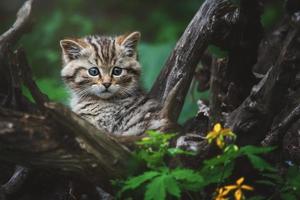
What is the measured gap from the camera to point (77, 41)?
7.39m

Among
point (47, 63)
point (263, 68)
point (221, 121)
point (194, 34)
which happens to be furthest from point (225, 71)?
point (47, 63)

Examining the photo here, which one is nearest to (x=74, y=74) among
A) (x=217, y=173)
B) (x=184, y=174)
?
(x=217, y=173)

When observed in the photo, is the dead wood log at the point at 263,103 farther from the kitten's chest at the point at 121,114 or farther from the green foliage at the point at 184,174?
the kitten's chest at the point at 121,114

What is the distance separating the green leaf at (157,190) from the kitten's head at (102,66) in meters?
2.56

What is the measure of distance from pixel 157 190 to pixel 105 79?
8.71ft

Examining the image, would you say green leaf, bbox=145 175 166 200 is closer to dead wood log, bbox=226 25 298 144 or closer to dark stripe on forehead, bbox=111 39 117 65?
dead wood log, bbox=226 25 298 144

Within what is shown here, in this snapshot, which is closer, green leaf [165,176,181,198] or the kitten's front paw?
green leaf [165,176,181,198]

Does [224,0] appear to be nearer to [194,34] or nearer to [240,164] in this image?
[194,34]

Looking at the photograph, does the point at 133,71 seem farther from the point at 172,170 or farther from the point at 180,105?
the point at 172,170

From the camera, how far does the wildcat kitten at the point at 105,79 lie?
728 cm

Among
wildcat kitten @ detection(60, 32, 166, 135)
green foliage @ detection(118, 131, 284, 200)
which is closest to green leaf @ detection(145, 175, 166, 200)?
green foliage @ detection(118, 131, 284, 200)

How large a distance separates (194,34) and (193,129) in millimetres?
928

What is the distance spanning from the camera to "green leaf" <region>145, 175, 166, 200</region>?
187 inches

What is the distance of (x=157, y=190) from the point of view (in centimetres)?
477
